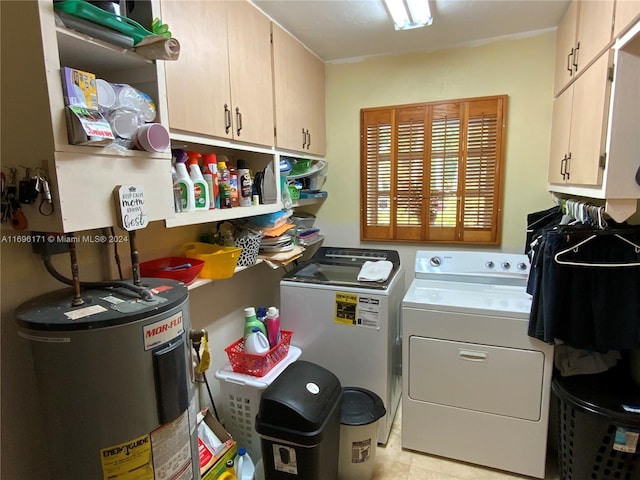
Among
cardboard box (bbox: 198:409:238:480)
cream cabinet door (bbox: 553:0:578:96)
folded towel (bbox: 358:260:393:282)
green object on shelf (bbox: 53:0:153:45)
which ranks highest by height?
cream cabinet door (bbox: 553:0:578:96)

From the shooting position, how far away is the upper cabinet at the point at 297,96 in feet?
6.83

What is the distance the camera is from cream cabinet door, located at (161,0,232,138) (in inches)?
52.3

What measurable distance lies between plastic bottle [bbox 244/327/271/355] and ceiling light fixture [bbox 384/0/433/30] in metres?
1.76

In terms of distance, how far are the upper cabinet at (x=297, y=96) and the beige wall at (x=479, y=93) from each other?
184 millimetres

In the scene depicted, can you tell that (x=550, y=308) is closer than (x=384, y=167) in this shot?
Yes

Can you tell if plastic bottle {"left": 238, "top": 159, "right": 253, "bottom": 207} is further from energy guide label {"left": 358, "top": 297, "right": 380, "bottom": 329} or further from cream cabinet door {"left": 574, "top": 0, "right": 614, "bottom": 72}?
cream cabinet door {"left": 574, "top": 0, "right": 614, "bottom": 72}

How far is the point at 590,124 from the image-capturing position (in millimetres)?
1570

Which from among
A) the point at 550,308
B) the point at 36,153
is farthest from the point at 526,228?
the point at 36,153

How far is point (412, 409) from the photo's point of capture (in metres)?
2.00

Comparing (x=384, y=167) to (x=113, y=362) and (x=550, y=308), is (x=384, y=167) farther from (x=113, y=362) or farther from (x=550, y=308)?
(x=113, y=362)

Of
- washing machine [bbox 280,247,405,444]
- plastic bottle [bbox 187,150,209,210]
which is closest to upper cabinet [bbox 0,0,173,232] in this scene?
plastic bottle [bbox 187,150,209,210]

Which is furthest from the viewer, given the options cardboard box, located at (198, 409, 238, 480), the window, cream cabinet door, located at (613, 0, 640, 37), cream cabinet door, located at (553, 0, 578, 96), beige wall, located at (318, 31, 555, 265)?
the window

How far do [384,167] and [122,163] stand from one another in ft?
6.52

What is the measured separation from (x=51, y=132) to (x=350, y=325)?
1598 millimetres
